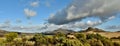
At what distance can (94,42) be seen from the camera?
60.3 meters

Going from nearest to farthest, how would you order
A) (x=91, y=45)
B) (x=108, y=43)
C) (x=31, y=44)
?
(x=31, y=44) < (x=91, y=45) < (x=108, y=43)

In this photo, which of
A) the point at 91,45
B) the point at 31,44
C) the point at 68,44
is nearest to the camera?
the point at 68,44

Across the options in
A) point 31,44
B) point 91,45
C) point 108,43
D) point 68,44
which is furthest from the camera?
point 108,43

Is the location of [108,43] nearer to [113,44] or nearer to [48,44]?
[113,44]

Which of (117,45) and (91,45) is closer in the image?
(91,45)

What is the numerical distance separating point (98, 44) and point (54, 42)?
1240cm

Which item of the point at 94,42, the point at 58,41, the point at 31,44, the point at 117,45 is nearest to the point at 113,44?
the point at 117,45

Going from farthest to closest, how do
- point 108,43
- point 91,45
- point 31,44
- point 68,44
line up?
point 108,43 → point 91,45 → point 31,44 → point 68,44

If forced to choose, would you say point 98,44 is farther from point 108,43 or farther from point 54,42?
point 54,42

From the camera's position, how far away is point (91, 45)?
59281mm

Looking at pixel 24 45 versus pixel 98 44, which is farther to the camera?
pixel 98 44

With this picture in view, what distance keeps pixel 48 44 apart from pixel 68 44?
4774 mm

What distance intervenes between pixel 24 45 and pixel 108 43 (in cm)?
2489

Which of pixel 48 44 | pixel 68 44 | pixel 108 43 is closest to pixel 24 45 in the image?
pixel 48 44
